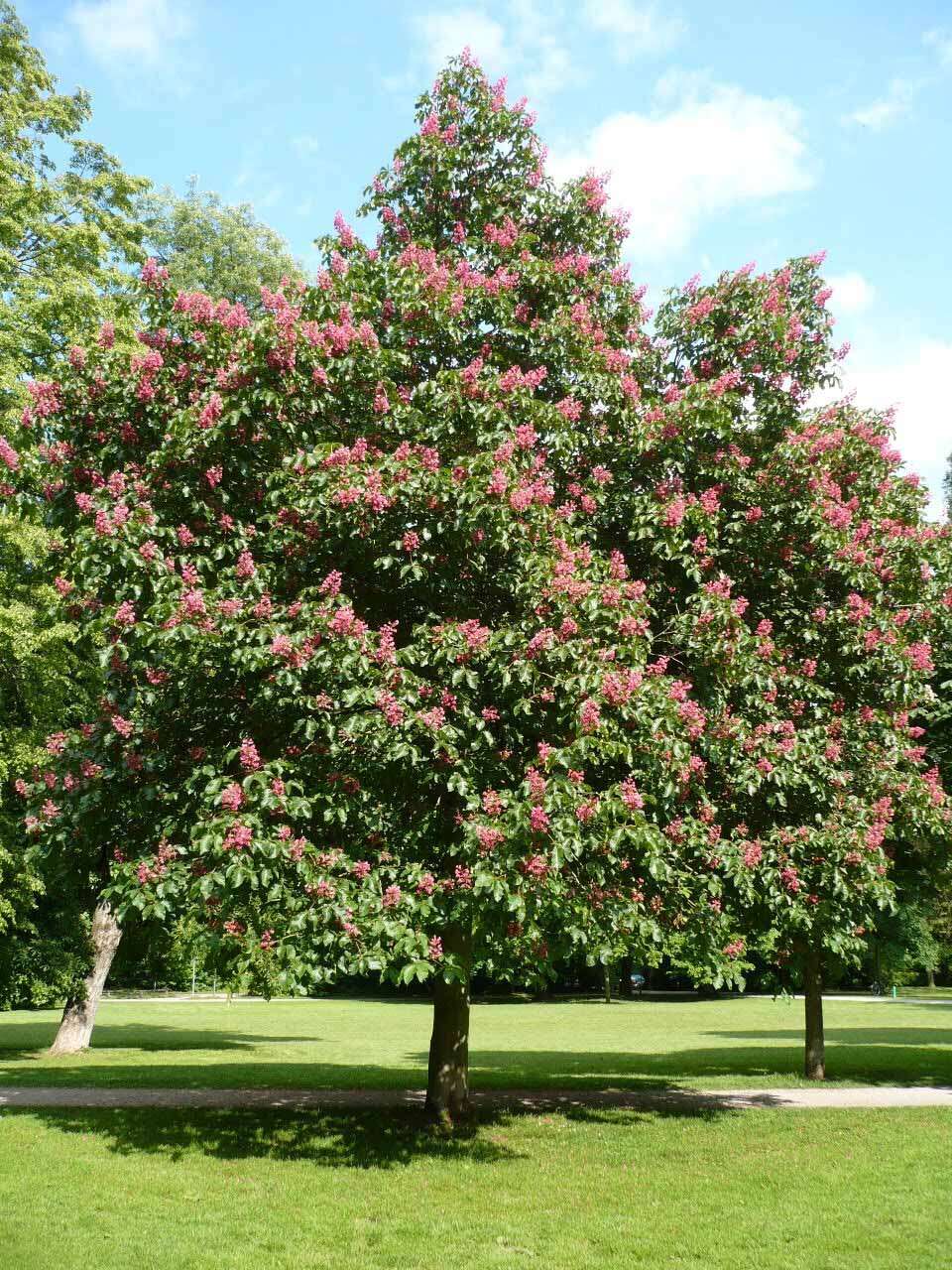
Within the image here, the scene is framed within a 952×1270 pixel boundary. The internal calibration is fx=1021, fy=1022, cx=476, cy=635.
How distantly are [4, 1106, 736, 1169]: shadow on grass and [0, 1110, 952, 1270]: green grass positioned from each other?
0.18ft

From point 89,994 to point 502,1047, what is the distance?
1191 centimetres

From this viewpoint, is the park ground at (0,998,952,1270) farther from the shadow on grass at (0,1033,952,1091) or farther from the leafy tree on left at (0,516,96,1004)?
the leafy tree on left at (0,516,96,1004)

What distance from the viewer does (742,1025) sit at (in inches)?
1655

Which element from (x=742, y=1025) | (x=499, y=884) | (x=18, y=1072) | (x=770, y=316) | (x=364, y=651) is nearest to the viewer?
(x=499, y=884)

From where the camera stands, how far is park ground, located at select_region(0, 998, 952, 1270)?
872 cm

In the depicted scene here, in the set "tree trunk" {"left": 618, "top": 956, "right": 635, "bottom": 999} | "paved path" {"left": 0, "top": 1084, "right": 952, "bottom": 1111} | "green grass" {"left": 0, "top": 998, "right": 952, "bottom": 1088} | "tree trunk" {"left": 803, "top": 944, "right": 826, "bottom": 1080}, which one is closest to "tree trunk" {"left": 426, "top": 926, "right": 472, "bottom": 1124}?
"paved path" {"left": 0, "top": 1084, "right": 952, "bottom": 1111}

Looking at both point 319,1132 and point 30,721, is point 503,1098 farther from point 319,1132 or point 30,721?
point 30,721

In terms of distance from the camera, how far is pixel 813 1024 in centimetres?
2120

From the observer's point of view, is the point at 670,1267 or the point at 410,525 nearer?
the point at 670,1267

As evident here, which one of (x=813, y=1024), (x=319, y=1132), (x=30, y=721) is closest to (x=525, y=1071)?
(x=813, y=1024)

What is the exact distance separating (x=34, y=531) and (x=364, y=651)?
37.1ft

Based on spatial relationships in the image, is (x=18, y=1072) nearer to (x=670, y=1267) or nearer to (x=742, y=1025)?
(x=670, y=1267)

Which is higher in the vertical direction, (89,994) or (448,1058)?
(448,1058)

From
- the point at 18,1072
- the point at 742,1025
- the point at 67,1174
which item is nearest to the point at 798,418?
the point at 67,1174
